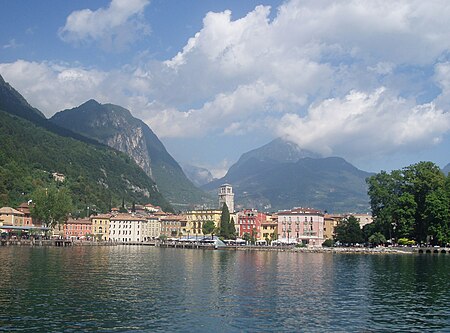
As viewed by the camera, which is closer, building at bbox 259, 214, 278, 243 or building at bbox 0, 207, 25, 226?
building at bbox 0, 207, 25, 226

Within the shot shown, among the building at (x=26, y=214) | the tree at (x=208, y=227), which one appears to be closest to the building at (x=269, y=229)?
the tree at (x=208, y=227)

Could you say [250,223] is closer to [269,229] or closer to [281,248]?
[269,229]

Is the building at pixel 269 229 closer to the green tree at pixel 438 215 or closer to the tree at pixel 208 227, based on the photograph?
the tree at pixel 208 227

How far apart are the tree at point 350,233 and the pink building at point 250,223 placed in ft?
120

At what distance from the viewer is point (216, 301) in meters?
40.0

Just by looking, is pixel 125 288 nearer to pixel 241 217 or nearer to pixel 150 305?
pixel 150 305

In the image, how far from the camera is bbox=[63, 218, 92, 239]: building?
182500mm

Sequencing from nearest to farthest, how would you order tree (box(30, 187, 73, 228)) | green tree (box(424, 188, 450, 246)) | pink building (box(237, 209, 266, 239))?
green tree (box(424, 188, 450, 246)), tree (box(30, 187, 73, 228)), pink building (box(237, 209, 266, 239))

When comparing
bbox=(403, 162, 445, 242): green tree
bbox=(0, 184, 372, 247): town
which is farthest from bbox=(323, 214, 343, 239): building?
bbox=(403, 162, 445, 242): green tree

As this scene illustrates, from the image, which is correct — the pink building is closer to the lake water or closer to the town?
the town

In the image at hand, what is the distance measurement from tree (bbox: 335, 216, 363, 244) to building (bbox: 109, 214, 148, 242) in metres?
79.8

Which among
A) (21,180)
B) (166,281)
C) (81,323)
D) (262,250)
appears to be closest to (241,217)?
(262,250)

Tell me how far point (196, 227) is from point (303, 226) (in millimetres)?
39788

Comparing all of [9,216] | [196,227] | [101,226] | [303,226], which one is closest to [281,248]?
[303,226]
